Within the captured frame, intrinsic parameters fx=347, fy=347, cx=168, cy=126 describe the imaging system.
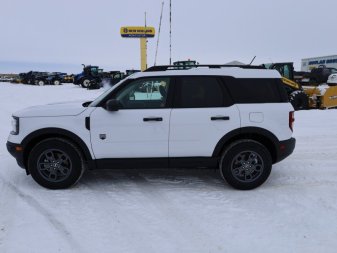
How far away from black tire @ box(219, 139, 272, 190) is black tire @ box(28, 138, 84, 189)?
2.12 m

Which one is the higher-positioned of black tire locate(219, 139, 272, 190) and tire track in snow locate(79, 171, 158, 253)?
black tire locate(219, 139, 272, 190)

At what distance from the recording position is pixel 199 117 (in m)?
4.92

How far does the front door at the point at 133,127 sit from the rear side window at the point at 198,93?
205 millimetres

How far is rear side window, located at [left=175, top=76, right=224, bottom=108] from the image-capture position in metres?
4.98

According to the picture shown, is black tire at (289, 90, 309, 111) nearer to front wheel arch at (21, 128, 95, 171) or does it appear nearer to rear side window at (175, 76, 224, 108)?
rear side window at (175, 76, 224, 108)

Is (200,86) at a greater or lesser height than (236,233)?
greater

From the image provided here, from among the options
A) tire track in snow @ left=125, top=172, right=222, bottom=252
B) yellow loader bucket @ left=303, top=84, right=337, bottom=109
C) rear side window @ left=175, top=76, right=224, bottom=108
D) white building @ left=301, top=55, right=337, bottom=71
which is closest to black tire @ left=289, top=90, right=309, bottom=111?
yellow loader bucket @ left=303, top=84, right=337, bottom=109

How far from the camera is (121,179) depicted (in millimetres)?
5629

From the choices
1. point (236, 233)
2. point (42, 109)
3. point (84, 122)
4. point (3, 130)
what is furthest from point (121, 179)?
point (3, 130)

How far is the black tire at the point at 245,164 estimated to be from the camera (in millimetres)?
5008

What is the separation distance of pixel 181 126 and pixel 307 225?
2.04 meters

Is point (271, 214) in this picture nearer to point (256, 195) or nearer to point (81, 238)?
point (256, 195)

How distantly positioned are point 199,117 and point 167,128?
1.57ft

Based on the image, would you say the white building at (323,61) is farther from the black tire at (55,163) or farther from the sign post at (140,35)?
the black tire at (55,163)
